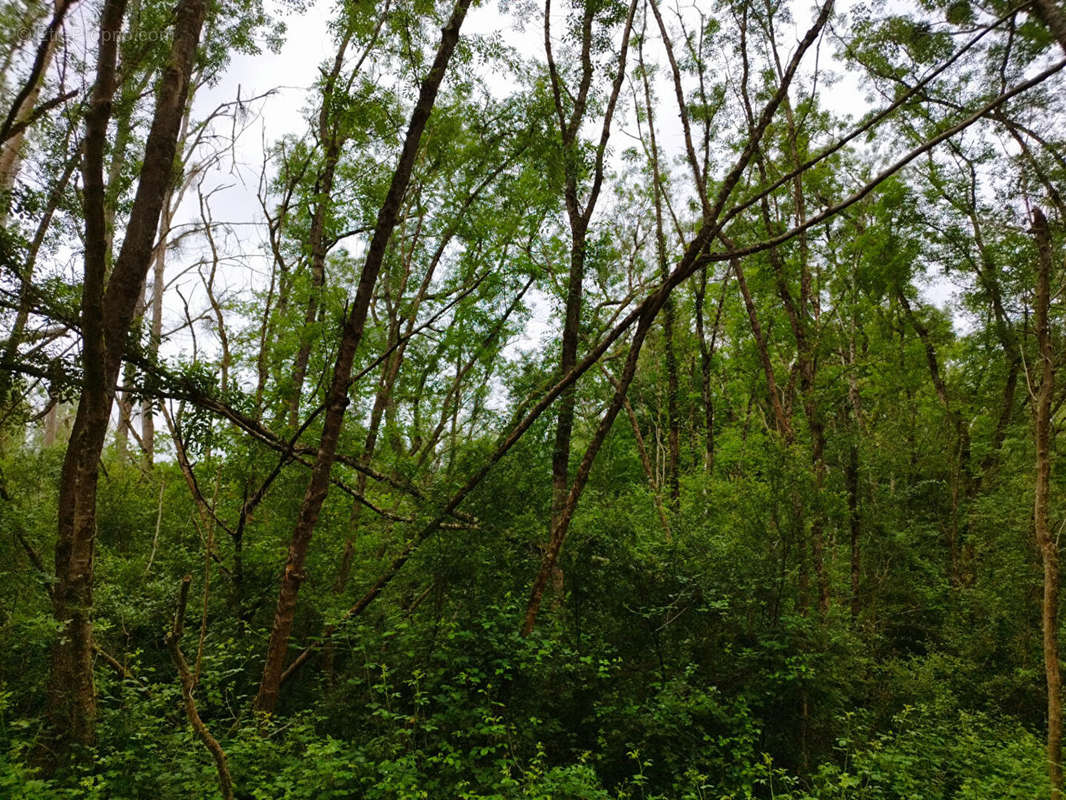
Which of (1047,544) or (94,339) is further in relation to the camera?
(1047,544)

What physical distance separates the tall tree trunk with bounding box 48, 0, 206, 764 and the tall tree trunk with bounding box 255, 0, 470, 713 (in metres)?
1.44

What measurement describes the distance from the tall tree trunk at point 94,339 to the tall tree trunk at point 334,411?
4.74 feet

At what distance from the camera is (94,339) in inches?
176

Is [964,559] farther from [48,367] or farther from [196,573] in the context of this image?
[48,367]

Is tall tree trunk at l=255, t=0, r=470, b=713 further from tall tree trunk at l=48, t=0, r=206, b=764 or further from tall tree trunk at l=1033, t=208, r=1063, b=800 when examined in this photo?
tall tree trunk at l=1033, t=208, r=1063, b=800

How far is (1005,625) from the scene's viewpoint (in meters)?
9.29

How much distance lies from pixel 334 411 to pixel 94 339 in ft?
6.53

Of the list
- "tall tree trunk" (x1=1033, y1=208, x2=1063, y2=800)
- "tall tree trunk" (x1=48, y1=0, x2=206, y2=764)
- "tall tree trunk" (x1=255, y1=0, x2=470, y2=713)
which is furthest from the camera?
"tall tree trunk" (x1=1033, y1=208, x2=1063, y2=800)

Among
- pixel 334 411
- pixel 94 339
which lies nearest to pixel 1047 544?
pixel 334 411

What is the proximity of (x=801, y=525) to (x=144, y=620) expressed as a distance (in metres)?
8.55

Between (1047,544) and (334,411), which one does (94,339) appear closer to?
(334,411)

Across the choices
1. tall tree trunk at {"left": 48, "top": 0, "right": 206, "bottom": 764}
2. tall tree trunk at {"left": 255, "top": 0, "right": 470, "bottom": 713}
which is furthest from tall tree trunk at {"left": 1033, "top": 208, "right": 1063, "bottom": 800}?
tall tree trunk at {"left": 48, "top": 0, "right": 206, "bottom": 764}

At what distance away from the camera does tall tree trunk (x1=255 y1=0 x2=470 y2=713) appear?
5.47 meters

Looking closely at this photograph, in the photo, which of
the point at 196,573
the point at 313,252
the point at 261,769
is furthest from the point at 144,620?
the point at 313,252
